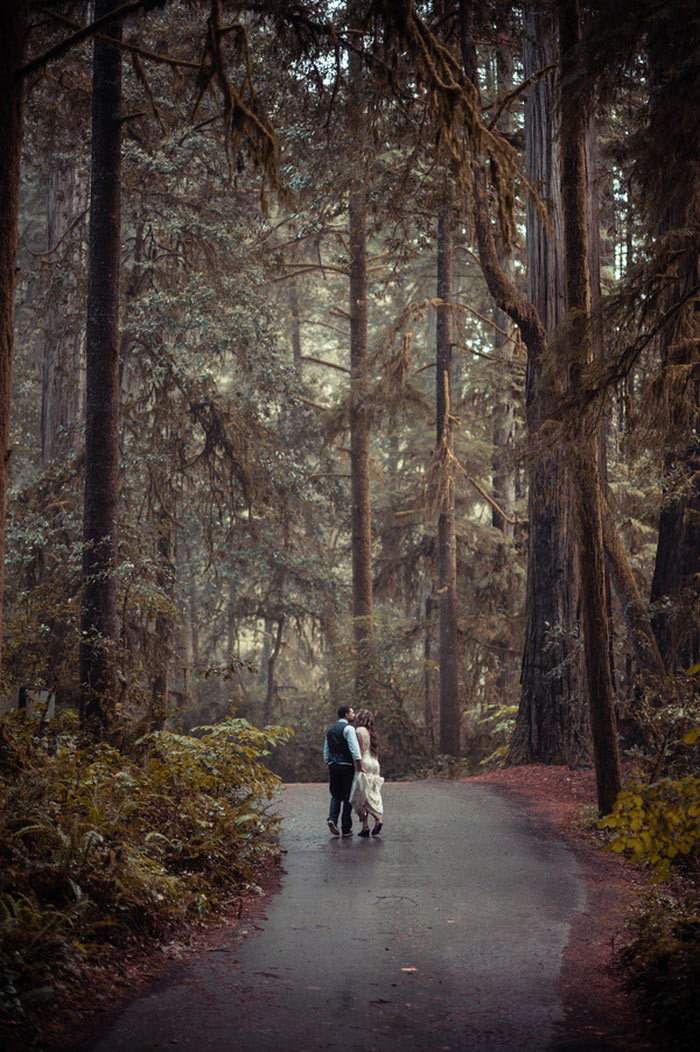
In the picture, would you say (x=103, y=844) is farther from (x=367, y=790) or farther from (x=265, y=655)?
(x=265, y=655)

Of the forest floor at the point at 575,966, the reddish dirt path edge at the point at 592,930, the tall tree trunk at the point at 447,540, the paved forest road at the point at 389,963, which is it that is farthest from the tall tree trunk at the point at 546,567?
the tall tree trunk at the point at 447,540

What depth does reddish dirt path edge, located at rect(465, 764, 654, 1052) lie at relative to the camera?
18.5 ft

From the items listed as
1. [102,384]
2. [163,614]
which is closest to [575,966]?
[102,384]

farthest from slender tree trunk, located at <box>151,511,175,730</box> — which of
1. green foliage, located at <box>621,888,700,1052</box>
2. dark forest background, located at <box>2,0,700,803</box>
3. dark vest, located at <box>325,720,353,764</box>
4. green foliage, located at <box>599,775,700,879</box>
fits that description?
green foliage, located at <box>599,775,700,879</box>

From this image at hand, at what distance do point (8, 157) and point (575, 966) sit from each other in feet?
21.9

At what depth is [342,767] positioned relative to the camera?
1279 cm

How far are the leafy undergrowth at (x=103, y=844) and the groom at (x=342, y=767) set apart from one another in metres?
1.07

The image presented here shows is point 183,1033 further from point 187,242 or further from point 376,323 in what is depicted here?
point 376,323

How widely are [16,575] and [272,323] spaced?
8441mm

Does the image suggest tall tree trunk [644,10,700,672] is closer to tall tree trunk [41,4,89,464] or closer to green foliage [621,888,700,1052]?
green foliage [621,888,700,1052]

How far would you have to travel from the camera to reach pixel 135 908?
23.6ft

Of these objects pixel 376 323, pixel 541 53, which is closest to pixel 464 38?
pixel 541 53

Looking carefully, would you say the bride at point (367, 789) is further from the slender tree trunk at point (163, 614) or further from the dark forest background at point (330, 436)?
the slender tree trunk at point (163, 614)

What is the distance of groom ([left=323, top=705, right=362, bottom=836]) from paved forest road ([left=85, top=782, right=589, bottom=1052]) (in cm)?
91
